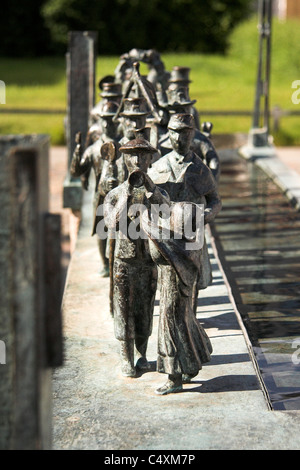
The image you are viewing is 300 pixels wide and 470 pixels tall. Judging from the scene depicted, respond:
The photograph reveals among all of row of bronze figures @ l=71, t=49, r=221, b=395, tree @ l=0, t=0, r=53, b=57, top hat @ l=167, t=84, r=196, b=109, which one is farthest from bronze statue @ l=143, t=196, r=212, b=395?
tree @ l=0, t=0, r=53, b=57

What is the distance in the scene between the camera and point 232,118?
93.1ft

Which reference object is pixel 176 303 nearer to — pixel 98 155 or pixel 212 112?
pixel 98 155

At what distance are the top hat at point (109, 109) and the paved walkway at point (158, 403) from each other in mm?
1963

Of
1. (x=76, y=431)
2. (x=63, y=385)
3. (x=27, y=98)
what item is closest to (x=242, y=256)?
(x=63, y=385)

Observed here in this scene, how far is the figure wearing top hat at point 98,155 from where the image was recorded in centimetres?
962

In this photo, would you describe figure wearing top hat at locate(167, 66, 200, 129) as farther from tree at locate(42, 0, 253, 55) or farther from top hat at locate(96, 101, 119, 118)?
tree at locate(42, 0, 253, 55)

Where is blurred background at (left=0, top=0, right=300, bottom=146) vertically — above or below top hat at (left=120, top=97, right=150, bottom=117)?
below

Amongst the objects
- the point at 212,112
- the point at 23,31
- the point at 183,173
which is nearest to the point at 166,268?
the point at 183,173

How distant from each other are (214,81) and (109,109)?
25.6m

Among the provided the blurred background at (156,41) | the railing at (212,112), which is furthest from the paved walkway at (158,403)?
the blurred background at (156,41)

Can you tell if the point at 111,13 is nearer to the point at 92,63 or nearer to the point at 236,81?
the point at 236,81

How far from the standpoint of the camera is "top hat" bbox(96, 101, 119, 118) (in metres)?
9.60

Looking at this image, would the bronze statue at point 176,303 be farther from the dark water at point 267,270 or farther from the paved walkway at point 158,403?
the dark water at point 267,270

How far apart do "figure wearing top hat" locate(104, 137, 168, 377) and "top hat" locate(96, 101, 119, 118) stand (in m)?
2.50
